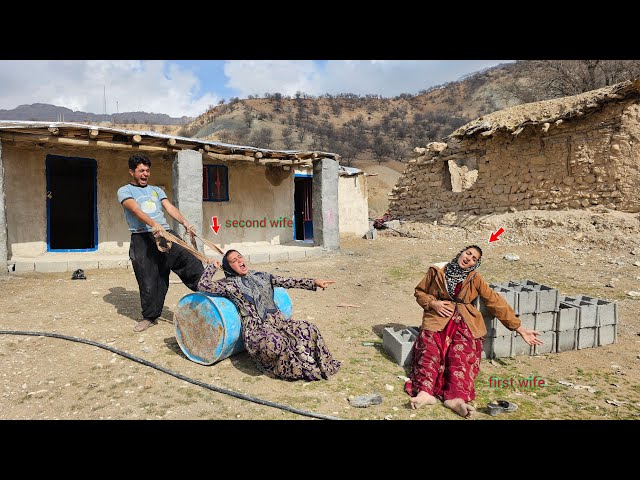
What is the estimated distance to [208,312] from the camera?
136 inches

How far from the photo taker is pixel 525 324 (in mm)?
4152

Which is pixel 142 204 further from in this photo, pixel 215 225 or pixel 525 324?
pixel 215 225

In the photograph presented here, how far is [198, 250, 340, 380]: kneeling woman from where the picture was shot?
3361mm

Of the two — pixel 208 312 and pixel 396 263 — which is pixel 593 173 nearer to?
pixel 396 263

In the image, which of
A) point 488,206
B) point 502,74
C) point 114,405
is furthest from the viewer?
point 502,74

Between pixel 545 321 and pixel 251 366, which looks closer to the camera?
pixel 251 366

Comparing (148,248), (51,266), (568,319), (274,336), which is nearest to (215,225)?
(51,266)

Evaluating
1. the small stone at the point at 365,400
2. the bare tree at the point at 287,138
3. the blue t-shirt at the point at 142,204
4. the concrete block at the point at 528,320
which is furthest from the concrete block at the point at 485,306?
the bare tree at the point at 287,138

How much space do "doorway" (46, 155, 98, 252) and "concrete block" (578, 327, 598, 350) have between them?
9391 millimetres

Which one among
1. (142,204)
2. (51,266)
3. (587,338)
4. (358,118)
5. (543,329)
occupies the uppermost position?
(358,118)

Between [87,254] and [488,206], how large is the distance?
11380 millimetres

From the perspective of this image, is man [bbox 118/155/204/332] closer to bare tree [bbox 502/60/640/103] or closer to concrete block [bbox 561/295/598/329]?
concrete block [bbox 561/295/598/329]

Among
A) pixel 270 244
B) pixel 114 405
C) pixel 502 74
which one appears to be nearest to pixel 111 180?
pixel 270 244

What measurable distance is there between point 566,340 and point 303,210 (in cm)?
1067
